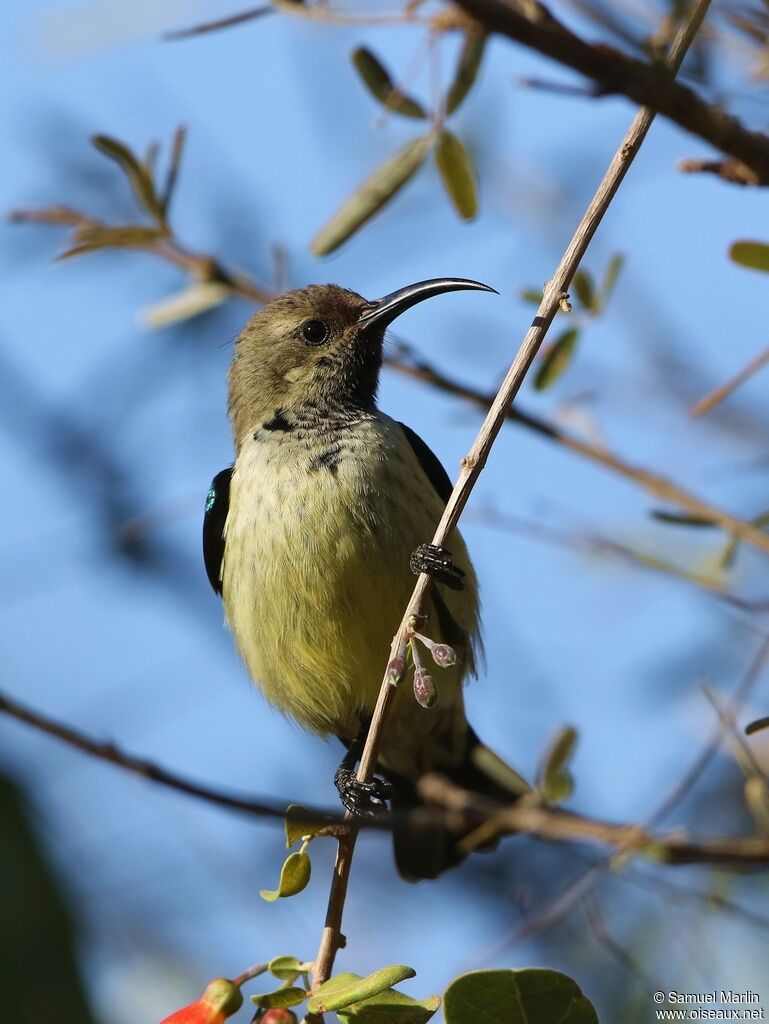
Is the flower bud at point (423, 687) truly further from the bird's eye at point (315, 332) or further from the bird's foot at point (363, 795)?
the bird's eye at point (315, 332)

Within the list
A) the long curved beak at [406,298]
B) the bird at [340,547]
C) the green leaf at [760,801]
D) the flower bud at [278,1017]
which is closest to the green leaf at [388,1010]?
the flower bud at [278,1017]

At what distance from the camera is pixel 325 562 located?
4.59 meters

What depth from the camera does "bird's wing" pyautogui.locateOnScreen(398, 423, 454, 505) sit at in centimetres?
531

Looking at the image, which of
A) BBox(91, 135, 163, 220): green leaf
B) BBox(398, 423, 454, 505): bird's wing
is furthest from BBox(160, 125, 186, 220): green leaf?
BBox(398, 423, 454, 505): bird's wing

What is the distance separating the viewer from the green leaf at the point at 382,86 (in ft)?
11.5

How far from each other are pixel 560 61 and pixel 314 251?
1749 millimetres

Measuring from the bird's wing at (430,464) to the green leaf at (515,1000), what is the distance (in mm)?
3071

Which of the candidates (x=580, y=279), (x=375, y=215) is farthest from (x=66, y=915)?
(x=580, y=279)

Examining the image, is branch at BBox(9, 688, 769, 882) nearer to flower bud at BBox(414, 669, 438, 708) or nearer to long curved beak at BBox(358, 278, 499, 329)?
flower bud at BBox(414, 669, 438, 708)

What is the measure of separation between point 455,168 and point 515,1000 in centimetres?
217

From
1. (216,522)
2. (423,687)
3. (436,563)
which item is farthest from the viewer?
(216,522)

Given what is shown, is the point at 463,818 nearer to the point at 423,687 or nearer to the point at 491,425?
the point at 423,687

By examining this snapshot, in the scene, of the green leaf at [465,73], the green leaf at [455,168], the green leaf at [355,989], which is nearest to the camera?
the green leaf at [355,989]

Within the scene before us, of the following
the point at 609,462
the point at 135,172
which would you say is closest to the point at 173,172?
the point at 135,172
